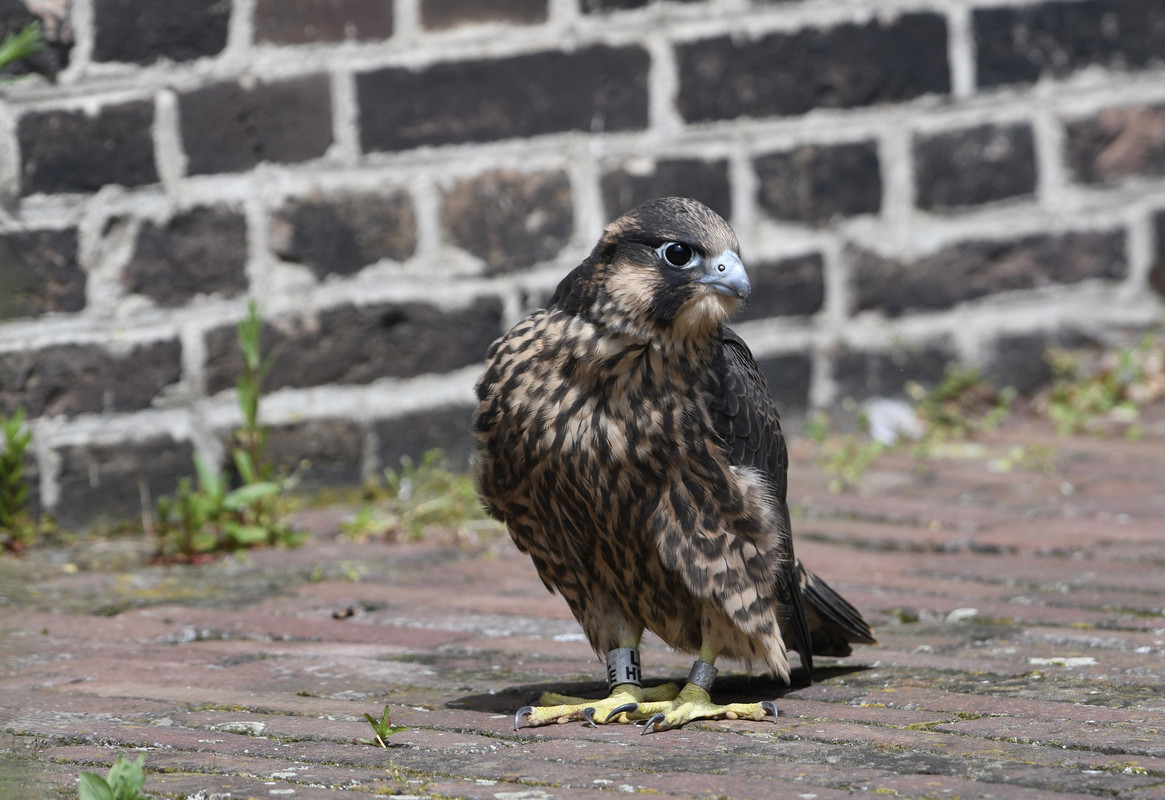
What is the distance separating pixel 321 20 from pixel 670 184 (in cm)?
128

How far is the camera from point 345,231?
4844 mm

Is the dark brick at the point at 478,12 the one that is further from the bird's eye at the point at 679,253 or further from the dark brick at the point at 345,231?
the bird's eye at the point at 679,253

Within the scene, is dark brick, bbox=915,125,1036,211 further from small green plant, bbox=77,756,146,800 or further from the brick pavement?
small green plant, bbox=77,756,146,800

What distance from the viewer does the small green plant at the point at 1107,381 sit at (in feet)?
18.7

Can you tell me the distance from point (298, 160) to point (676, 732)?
2.68 metres

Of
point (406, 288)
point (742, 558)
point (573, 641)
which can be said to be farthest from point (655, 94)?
point (742, 558)

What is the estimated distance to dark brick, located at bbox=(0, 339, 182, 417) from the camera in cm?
450

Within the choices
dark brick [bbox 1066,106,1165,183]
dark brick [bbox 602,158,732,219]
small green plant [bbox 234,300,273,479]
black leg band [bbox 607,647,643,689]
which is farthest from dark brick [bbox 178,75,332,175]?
dark brick [bbox 1066,106,1165,183]

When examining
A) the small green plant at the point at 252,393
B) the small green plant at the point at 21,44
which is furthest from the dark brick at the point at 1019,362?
the small green plant at the point at 21,44

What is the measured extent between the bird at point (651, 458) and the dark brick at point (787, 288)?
2.44 m

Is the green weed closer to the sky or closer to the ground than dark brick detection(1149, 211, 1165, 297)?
closer to the ground

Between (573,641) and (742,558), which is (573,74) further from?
(742,558)

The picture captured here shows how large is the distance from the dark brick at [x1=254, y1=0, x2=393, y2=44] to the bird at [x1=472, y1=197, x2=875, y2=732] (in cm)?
218

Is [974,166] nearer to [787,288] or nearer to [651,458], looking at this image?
[787,288]
